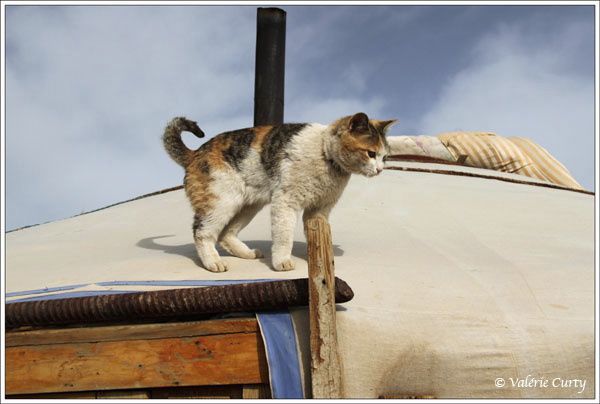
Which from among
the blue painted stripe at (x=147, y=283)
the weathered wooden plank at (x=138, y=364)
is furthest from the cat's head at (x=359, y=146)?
the weathered wooden plank at (x=138, y=364)

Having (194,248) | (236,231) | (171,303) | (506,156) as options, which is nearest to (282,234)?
(236,231)

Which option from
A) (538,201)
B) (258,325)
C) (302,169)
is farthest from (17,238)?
(538,201)

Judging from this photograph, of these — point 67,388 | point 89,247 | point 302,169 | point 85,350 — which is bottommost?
point 67,388

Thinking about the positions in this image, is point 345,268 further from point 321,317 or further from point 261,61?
point 261,61

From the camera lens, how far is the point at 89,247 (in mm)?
3988

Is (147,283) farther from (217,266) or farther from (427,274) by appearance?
(427,274)

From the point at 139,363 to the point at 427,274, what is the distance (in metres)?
1.43

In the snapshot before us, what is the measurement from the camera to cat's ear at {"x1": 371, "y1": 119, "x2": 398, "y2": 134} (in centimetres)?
296

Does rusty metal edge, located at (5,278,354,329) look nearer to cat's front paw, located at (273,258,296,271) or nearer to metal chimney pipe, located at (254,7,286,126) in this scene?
cat's front paw, located at (273,258,296,271)

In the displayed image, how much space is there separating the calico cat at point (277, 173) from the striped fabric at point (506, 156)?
267 inches

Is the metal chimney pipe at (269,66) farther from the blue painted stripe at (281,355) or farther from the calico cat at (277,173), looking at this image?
the blue painted stripe at (281,355)

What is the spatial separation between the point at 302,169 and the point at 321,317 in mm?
1024

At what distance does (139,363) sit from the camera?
85.1 inches

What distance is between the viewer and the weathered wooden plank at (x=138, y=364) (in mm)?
2127
